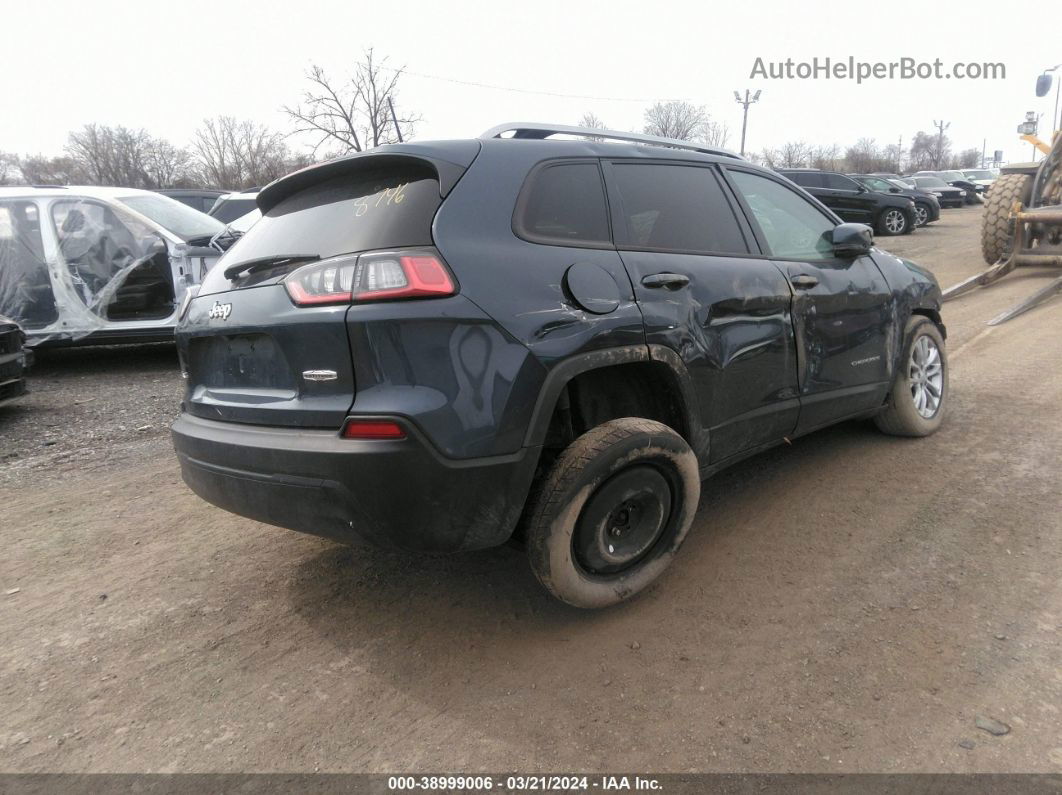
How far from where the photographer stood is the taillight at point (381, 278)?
84.7 inches

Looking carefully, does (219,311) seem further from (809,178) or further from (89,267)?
(809,178)

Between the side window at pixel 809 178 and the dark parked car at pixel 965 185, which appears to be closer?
the side window at pixel 809 178

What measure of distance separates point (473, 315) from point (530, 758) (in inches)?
52.1

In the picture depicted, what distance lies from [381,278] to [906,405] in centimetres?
343

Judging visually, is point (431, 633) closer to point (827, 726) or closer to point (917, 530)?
point (827, 726)

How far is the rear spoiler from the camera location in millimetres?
2396

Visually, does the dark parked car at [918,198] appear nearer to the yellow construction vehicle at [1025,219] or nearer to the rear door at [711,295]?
the yellow construction vehicle at [1025,219]

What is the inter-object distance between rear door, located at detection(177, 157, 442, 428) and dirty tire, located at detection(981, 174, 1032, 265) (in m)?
11.3

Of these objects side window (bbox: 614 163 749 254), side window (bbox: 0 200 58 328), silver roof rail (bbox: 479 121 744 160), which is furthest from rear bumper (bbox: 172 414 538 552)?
side window (bbox: 0 200 58 328)

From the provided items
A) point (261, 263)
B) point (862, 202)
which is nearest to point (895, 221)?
point (862, 202)

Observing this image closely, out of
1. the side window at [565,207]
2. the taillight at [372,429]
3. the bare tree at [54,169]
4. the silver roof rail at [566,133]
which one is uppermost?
the bare tree at [54,169]

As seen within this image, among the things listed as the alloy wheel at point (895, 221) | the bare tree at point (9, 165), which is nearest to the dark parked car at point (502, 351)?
the alloy wheel at point (895, 221)

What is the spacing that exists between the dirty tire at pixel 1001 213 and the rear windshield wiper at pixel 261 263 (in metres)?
11.5

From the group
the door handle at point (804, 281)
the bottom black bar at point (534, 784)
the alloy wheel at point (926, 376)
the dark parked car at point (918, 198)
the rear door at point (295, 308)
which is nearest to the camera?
the bottom black bar at point (534, 784)
